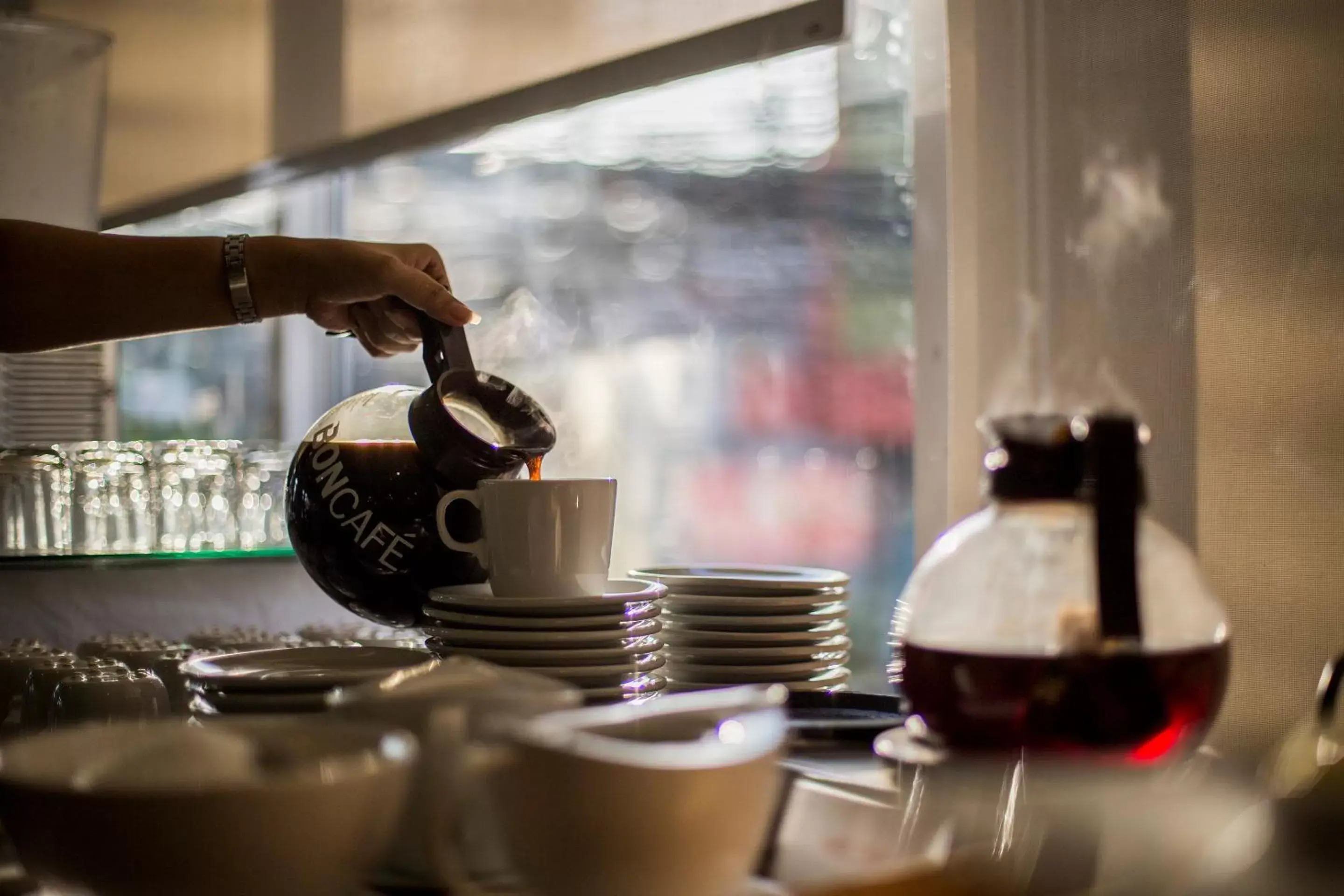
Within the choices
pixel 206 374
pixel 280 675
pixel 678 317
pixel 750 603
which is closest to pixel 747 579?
pixel 750 603

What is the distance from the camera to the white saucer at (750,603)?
42.9 inches

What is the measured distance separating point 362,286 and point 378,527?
31 cm

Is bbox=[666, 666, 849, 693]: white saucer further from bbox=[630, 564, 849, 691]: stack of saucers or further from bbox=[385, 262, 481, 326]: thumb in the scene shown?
bbox=[385, 262, 481, 326]: thumb

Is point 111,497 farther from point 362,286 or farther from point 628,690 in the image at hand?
point 628,690

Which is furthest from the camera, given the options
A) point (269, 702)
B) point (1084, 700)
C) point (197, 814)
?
point (269, 702)

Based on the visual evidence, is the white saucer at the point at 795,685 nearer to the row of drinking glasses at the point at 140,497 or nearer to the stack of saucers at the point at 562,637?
the stack of saucers at the point at 562,637

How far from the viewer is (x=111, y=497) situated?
1.61 m

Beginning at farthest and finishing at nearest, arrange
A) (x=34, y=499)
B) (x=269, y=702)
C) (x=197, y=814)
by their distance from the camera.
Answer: (x=34, y=499)
(x=269, y=702)
(x=197, y=814)

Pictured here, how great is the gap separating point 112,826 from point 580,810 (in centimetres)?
19

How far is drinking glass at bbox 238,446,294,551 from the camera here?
1706mm

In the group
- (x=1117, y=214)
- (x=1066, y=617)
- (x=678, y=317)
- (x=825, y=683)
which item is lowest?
(x=825, y=683)

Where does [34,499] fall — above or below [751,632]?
above

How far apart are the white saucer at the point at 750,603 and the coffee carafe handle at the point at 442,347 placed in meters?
0.30

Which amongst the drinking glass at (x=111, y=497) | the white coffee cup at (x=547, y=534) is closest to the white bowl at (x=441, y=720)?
the white coffee cup at (x=547, y=534)
